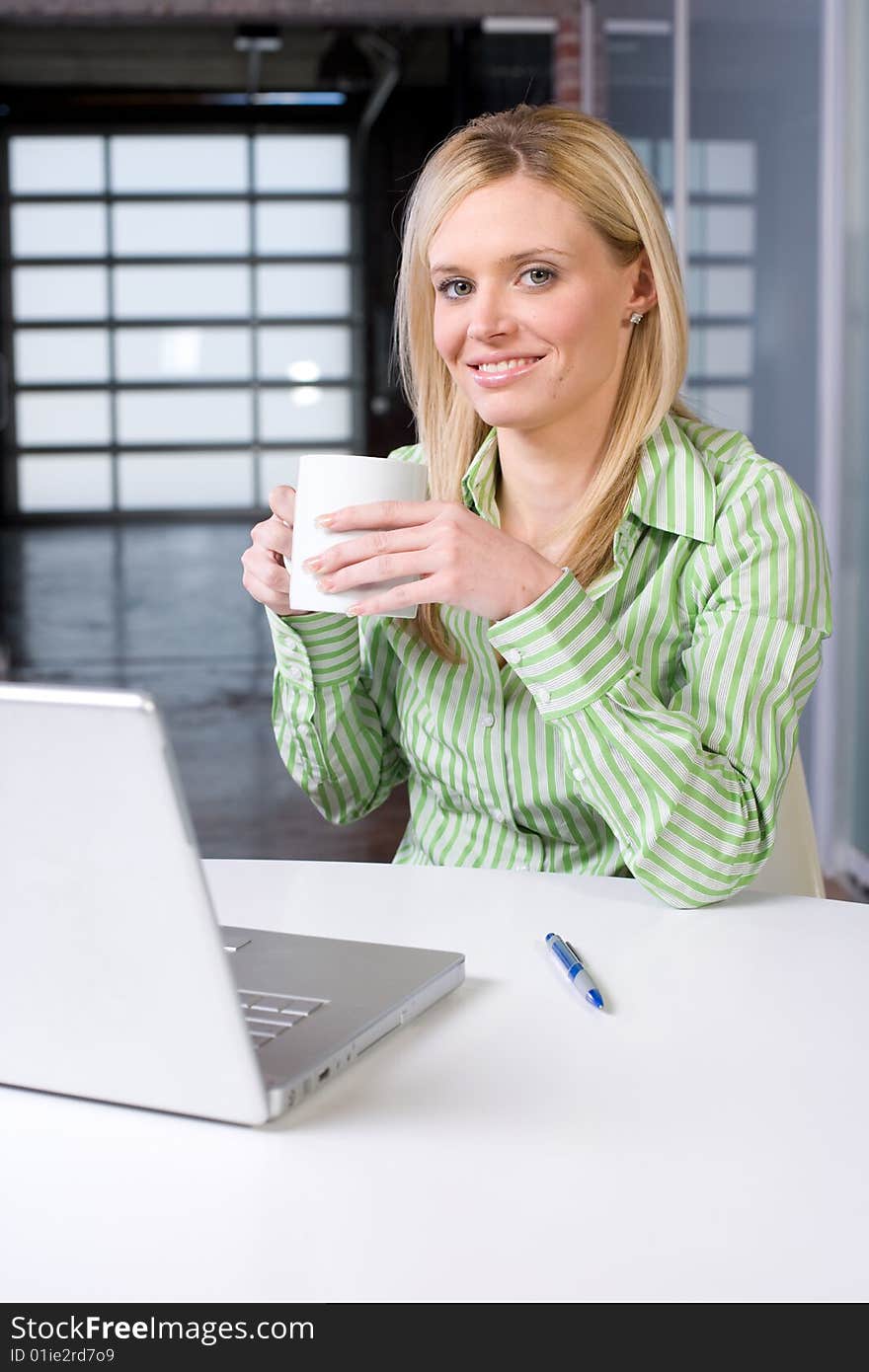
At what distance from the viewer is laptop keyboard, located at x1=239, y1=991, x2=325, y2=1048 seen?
825mm

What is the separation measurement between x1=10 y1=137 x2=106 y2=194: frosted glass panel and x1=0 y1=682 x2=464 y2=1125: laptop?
40.9 ft

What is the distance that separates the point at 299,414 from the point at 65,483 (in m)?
2.11

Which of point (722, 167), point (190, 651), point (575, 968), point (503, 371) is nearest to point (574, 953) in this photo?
point (575, 968)

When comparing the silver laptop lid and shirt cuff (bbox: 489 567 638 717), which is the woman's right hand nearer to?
shirt cuff (bbox: 489 567 638 717)

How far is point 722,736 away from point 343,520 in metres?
0.37

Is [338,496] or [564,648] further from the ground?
[338,496]

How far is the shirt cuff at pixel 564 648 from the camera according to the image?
→ 1117 mm

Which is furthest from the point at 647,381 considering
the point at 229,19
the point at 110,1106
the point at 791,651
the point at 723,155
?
the point at 229,19

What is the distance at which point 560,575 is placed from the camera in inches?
44.5

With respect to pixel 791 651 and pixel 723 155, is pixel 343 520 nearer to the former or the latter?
pixel 791 651

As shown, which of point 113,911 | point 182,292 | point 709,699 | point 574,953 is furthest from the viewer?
point 182,292

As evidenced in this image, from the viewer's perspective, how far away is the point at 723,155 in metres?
4.27

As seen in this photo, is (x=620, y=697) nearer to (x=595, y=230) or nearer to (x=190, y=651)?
(x=595, y=230)

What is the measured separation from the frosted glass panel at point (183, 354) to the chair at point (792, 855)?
1163 cm
